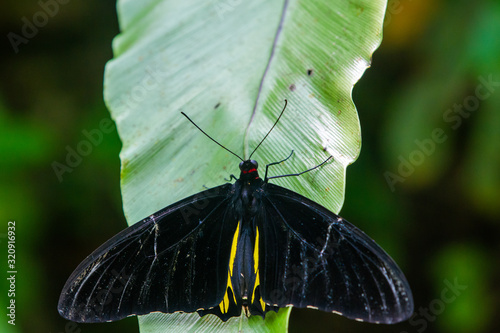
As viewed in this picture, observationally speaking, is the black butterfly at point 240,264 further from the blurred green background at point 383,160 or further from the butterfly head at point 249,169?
the blurred green background at point 383,160

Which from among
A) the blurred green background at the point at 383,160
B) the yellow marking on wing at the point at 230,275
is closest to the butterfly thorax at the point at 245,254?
the yellow marking on wing at the point at 230,275

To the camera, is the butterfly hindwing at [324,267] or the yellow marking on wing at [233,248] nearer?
the butterfly hindwing at [324,267]

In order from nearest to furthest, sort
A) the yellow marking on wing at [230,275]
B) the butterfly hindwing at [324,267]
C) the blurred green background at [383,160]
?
1. the butterfly hindwing at [324,267]
2. the yellow marking on wing at [230,275]
3. the blurred green background at [383,160]

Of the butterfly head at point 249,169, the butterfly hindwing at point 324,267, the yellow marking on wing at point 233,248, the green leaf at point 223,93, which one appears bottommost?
the yellow marking on wing at point 233,248

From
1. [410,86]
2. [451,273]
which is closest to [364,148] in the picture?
[410,86]

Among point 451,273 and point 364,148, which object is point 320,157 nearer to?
point 364,148

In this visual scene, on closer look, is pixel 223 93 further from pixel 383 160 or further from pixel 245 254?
pixel 383 160

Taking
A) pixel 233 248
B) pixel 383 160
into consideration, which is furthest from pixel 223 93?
pixel 383 160
